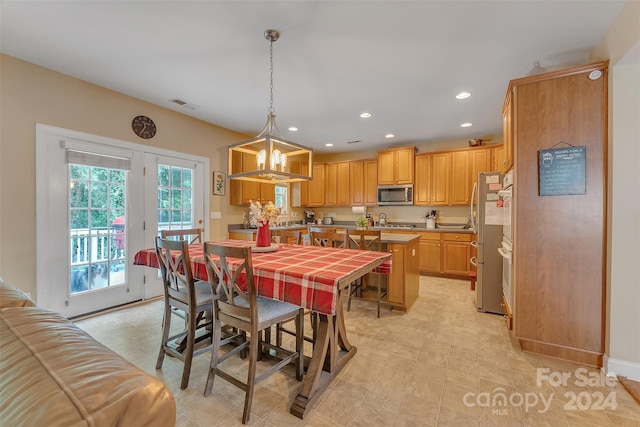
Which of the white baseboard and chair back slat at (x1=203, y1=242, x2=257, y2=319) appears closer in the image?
chair back slat at (x1=203, y1=242, x2=257, y2=319)

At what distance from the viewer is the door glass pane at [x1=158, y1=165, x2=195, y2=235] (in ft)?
11.9

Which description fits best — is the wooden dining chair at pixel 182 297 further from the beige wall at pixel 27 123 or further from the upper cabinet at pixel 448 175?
the upper cabinet at pixel 448 175

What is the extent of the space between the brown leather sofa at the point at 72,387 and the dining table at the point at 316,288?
0.96 meters

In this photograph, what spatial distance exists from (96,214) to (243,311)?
258 centimetres

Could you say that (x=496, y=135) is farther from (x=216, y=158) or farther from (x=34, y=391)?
(x=34, y=391)

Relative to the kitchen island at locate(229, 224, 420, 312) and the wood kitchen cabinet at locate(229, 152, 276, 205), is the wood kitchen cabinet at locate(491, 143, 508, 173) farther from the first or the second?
the wood kitchen cabinet at locate(229, 152, 276, 205)

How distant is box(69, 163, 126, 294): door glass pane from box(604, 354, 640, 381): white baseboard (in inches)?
182

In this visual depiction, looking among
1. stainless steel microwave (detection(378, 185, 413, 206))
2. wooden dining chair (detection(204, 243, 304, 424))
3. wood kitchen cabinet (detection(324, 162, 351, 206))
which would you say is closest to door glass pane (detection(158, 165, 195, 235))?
wooden dining chair (detection(204, 243, 304, 424))

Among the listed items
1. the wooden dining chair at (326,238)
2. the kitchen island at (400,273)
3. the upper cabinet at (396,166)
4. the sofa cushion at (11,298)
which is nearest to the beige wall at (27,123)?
the sofa cushion at (11,298)

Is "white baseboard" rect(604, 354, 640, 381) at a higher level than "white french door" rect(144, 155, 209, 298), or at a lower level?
lower

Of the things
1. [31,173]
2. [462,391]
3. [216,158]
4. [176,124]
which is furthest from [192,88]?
[462,391]

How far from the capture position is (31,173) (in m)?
2.56

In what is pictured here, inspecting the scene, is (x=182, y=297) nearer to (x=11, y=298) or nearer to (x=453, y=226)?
(x=11, y=298)

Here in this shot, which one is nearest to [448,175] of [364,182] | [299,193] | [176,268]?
[364,182]
